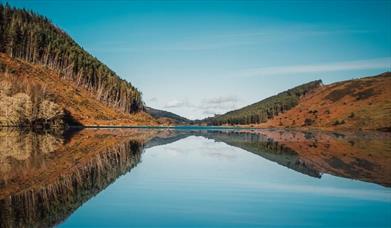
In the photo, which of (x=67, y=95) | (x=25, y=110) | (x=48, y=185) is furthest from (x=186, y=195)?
(x=67, y=95)

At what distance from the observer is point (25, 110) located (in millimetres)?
103312

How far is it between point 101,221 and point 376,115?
181m

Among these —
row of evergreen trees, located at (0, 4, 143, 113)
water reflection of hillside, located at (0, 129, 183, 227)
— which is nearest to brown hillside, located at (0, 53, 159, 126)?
row of evergreen trees, located at (0, 4, 143, 113)

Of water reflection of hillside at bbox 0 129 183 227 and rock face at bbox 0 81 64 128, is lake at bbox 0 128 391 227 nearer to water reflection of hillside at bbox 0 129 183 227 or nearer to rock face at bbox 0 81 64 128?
water reflection of hillside at bbox 0 129 183 227

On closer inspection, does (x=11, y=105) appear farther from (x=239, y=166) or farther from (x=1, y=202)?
(x=1, y=202)

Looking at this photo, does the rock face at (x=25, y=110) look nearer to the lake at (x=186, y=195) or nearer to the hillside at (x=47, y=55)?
the hillside at (x=47, y=55)

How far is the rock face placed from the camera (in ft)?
325

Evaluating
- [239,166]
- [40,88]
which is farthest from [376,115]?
[239,166]

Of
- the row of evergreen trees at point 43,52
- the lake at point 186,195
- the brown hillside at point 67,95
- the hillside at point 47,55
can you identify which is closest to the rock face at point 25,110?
the brown hillside at point 67,95

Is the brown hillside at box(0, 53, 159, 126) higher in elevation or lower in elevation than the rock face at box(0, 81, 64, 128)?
higher

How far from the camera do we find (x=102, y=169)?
82.9 feet

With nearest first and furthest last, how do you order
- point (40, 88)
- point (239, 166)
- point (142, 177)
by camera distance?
point (142, 177), point (239, 166), point (40, 88)

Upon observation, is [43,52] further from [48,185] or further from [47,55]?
[48,185]

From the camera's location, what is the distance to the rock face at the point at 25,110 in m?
99.1
